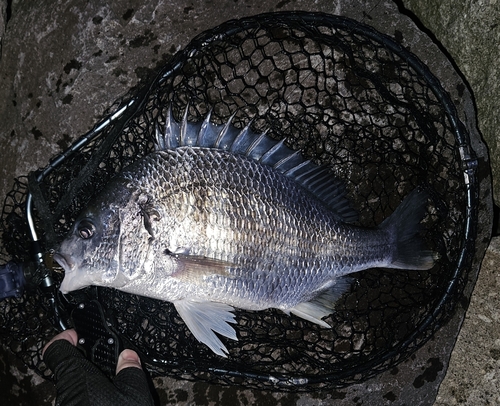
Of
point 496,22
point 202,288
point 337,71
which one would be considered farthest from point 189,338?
Answer: point 496,22

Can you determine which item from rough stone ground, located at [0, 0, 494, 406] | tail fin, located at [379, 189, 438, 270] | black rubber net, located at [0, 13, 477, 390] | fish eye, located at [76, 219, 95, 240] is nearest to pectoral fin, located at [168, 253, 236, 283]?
fish eye, located at [76, 219, 95, 240]

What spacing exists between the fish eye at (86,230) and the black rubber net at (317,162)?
38 centimetres

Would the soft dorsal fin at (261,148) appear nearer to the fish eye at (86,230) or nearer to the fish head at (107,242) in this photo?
the fish head at (107,242)

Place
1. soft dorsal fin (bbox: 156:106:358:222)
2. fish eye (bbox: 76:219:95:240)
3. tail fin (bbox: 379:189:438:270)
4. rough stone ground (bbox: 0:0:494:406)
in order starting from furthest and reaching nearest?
rough stone ground (bbox: 0:0:494:406) < tail fin (bbox: 379:189:438:270) < soft dorsal fin (bbox: 156:106:358:222) < fish eye (bbox: 76:219:95:240)

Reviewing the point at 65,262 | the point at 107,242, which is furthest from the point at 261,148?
the point at 65,262

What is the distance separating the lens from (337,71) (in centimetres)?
303

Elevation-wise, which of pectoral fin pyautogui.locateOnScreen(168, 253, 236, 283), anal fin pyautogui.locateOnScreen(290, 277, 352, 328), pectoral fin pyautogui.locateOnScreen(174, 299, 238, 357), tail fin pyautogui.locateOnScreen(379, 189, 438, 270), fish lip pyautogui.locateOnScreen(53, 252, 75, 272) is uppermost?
tail fin pyautogui.locateOnScreen(379, 189, 438, 270)

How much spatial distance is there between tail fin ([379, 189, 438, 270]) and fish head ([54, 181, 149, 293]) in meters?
1.27

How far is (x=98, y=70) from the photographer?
9.80 ft

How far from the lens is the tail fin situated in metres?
2.75

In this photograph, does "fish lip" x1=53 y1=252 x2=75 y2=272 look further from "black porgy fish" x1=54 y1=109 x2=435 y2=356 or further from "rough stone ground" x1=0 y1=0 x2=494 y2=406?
"rough stone ground" x1=0 y1=0 x2=494 y2=406

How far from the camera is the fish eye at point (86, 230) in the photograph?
241cm

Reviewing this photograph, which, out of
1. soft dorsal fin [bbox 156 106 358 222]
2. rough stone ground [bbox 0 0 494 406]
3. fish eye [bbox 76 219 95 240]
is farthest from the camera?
rough stone ground [bbox 0 0 494 406]

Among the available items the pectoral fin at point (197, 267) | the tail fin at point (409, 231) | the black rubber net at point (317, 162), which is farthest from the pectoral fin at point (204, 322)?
the tail fin at point (409, 231)
